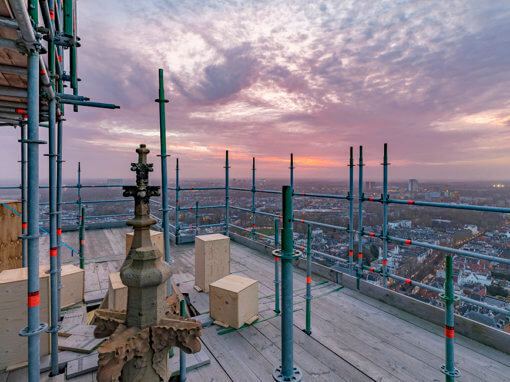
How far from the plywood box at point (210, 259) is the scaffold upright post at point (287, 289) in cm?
346

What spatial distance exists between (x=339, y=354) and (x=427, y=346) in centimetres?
116

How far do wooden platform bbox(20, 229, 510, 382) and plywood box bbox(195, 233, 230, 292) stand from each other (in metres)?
0.30

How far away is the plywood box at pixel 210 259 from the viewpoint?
4.81 meters

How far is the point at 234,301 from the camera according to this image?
3.59 metres

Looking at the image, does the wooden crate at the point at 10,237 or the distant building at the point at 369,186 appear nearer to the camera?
the wooden crate at the point at 10,237

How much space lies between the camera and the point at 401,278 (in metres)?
4.31

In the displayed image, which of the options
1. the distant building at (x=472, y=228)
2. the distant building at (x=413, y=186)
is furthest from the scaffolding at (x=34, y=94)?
the distant building at (x=413, y=186)

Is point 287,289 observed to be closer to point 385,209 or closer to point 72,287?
point 385,209

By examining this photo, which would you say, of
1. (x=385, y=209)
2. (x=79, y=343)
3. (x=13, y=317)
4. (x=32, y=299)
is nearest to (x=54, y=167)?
(x=32, y=299)

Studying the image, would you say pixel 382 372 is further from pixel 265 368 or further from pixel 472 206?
pixel 472 206

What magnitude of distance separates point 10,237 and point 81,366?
311 cm

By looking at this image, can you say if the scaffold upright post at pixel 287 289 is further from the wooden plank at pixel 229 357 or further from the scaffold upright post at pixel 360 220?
the scaffold upright post at pixel 360 220

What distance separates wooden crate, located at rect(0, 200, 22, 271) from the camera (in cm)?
432

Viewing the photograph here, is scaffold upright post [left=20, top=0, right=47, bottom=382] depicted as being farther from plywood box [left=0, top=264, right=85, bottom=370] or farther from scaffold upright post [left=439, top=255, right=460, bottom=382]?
scaffold upright post [left=439, top=255, right=460, bottom=382]
